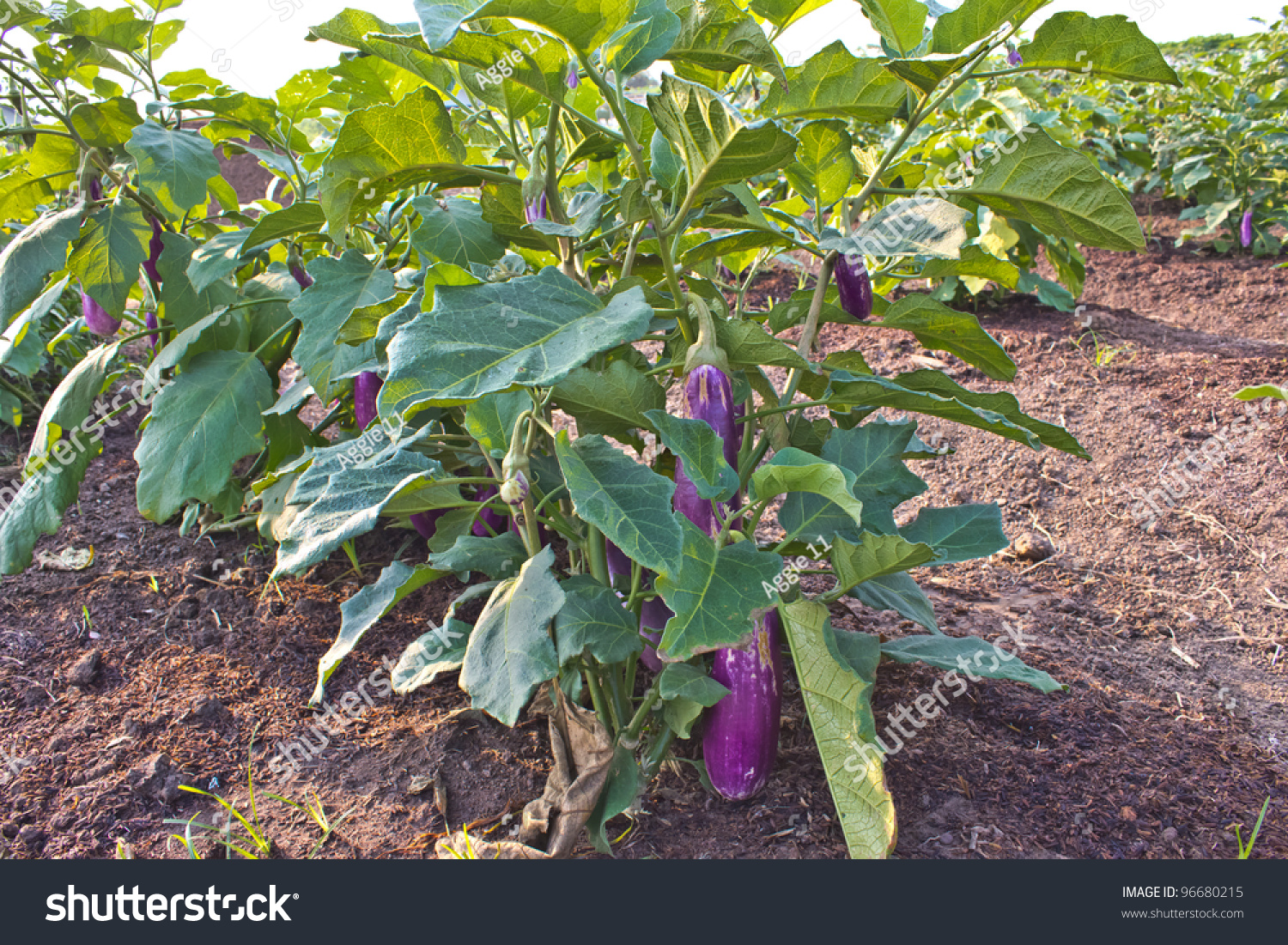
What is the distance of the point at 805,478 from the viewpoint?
2.80 feet

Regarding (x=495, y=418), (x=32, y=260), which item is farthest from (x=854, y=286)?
(x=32, y=260)

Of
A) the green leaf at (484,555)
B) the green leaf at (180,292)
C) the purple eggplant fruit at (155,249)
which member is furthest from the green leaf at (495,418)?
the purple eggplant fruit at (155,249)

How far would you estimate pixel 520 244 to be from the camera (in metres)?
1.13

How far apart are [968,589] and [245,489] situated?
1484mm

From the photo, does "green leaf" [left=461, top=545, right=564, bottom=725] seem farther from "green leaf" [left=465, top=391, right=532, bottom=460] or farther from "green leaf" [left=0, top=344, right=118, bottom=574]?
"green leaf" [left=0, top=344, right=118, bottom=574]

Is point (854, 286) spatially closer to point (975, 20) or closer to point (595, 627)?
point (975, 20)

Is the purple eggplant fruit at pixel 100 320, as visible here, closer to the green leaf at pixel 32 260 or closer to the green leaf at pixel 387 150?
the green leaf at pixel 32 260

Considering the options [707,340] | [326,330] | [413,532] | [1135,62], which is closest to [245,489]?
[413,532]

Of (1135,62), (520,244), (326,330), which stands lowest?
(326,330)

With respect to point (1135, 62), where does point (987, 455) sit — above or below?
below

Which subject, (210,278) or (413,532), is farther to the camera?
(413,532)

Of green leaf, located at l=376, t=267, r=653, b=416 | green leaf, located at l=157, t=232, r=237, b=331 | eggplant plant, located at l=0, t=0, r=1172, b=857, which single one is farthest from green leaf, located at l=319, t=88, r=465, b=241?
green leaf, located at l=157, t=232, r=237, b=331

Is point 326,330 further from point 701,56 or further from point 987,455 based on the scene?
point 987,455

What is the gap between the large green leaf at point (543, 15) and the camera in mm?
710
